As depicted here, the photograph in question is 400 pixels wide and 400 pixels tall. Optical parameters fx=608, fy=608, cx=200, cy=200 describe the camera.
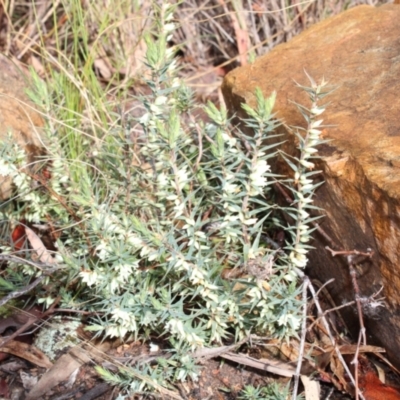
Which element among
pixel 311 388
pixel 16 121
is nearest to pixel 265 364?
pixel 311 388

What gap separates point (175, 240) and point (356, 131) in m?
0.65

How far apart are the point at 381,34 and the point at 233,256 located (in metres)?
1.06

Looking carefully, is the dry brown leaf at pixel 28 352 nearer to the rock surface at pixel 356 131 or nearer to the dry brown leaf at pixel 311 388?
the dry brown leaf at pixel 311 388

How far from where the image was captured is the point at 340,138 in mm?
1865

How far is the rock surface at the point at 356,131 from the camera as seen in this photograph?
5.64ft

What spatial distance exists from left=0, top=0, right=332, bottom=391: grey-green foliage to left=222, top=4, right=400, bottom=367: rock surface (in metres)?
0.12

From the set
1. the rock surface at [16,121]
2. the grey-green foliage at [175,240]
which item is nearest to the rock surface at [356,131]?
the grey-green foliage at [175,240]

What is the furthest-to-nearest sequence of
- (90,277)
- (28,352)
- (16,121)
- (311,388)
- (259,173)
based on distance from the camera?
(16,121) < (28,352) < (311,388) < (90,277) < (259,173)

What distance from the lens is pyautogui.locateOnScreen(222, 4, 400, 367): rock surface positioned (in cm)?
172

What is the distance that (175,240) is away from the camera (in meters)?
1.73

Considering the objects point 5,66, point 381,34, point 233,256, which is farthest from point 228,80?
point 5,66

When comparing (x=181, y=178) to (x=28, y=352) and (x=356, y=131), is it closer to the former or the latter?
(x=356, y=131)

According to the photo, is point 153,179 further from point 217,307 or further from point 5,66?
point 5,66

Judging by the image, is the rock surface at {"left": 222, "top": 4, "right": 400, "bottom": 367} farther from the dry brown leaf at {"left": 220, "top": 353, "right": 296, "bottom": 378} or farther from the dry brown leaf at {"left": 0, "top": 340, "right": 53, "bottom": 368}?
the dry brown leaf at {"left": 0, "top": 340, "right": 53, "bottom": 368}
